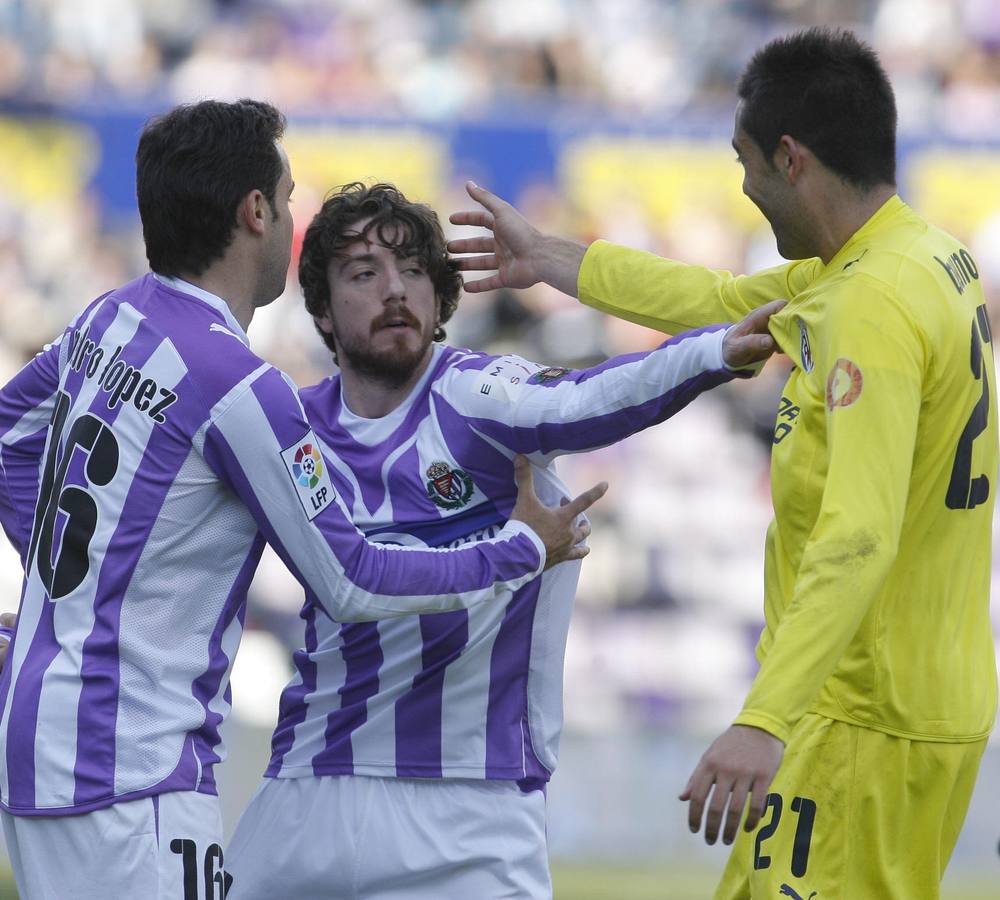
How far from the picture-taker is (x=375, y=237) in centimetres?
388

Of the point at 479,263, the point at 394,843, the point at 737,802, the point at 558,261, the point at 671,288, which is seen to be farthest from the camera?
the point at 479,263

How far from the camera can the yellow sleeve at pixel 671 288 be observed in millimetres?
3678

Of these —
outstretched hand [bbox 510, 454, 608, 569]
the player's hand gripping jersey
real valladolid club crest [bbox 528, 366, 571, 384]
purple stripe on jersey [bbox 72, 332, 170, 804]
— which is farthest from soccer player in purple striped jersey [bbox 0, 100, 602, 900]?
the player's hand gripping jersey

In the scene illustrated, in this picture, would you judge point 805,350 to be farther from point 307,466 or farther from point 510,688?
point 510,688

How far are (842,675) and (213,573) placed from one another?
4.14 ft

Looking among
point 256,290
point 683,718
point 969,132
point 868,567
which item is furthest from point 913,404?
point 969,132

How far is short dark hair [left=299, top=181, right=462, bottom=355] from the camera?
389cm

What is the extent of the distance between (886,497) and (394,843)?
1.48 meters

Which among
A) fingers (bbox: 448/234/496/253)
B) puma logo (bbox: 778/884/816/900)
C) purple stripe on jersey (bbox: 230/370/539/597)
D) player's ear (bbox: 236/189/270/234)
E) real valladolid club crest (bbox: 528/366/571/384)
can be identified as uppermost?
fingers (bbox: 448/234/496/253)

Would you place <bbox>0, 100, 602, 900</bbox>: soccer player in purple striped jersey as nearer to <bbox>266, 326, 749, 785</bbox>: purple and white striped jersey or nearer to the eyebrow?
<bbox>266, 326, 749, 785</bbox>: purple and white striped jersey

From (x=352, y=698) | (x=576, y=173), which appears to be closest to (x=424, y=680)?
(x=352, y=698)

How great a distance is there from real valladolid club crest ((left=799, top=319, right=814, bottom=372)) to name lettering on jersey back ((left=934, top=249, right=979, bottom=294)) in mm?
287

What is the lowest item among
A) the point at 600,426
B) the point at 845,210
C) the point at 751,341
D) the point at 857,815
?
the point at 857,815

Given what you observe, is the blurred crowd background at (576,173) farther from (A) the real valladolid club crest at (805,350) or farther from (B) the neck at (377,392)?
(A) the real valladolid club crest at (805,350)
